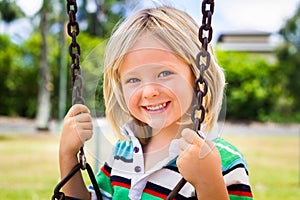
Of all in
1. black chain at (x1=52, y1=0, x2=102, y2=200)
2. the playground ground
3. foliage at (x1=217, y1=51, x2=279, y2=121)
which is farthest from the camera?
foliage at (x1=217, y1=51, x2=279, y2=121)

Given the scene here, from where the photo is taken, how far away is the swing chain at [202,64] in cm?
96

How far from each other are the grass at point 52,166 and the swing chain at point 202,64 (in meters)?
3.26

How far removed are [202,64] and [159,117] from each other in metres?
0.18

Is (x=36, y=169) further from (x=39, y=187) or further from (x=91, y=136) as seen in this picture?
(x=91, y=136)

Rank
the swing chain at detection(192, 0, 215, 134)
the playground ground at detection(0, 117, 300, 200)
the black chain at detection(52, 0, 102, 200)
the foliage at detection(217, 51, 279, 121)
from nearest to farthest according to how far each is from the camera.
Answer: the swing chain at detection(192, 0, 215, 134) → the black chain at detection(52, 0, 102, 200) → the playground ground at detection(0, 117, 300, 200) → the foliage at detection(217, 51, 279, 121)

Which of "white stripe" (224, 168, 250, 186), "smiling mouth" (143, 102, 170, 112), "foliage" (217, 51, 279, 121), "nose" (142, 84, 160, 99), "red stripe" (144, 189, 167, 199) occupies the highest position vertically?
"nose" (142, 84, 160, 99)

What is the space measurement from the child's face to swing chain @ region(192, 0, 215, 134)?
0.28 feet

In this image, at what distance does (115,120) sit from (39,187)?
3.78 metres

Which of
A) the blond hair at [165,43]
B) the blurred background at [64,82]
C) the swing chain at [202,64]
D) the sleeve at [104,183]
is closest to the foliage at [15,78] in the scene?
the blurred background at [64,82]

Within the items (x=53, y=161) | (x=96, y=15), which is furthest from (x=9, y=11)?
(x=53, y=161)

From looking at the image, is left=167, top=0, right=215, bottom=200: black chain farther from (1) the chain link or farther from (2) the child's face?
(1) the chain link

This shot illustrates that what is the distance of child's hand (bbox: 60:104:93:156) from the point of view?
4.02ft

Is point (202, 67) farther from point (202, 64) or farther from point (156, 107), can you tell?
point (156, 107)

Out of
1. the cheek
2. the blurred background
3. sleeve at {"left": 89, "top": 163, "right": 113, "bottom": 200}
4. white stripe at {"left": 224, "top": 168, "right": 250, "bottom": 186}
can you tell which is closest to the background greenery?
the blurred background
